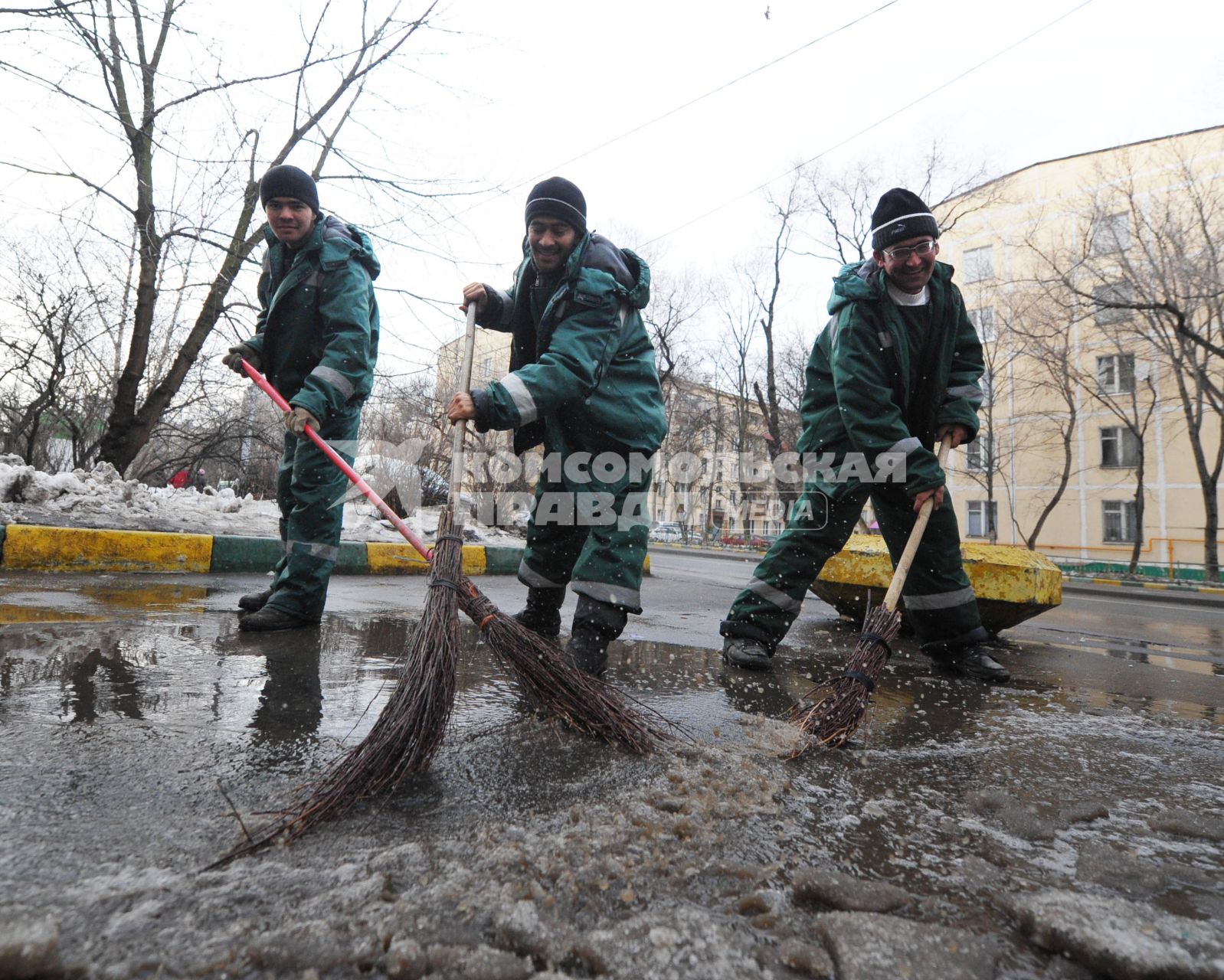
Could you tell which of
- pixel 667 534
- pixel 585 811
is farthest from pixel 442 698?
pixel 667 534

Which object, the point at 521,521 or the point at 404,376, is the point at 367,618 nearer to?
the point at 404,376

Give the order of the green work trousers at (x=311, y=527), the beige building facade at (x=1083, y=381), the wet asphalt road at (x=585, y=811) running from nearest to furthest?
the wet asphalt road at (x=585, y=811)
the green work trousers at (x=311, y=527)
the beige building facade at (x=1083, y=381)

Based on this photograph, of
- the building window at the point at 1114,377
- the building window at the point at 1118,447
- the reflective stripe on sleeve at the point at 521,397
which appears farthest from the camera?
the building window at the point at 1118,447

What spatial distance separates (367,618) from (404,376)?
17.0ft

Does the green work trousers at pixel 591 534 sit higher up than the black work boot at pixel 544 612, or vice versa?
the green work trousers at pixel 591 534

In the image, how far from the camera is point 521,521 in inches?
509

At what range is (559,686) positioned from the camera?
177 cm

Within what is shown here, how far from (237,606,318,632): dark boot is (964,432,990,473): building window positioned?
2310cm

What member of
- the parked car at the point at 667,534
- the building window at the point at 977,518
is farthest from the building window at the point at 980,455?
the parked car at the point at 667,534

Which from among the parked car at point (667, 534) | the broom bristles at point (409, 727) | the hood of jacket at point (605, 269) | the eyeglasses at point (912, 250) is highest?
the eyeglasses at point (912, 250)

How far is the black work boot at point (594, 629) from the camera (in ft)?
7.70

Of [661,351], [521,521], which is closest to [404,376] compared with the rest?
[521,521]

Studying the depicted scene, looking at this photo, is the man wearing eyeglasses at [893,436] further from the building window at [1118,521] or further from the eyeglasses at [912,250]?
the building window at [1118,521]

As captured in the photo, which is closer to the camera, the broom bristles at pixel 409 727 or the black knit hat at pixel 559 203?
the broom bristles at pixel 409 727
